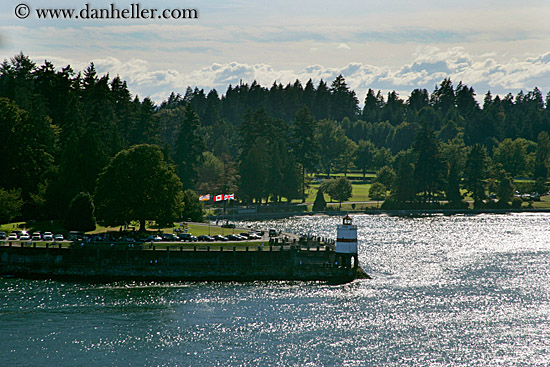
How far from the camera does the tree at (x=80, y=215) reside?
100 m

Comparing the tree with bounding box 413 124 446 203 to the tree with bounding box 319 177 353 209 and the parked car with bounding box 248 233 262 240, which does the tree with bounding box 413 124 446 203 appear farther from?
the parked car with bounding box 248 233 262 240

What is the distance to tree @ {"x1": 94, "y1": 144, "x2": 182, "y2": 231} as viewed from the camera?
318 feet

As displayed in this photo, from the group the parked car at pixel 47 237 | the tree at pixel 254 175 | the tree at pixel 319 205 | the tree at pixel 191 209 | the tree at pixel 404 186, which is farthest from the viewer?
the tree at pixel 404 186

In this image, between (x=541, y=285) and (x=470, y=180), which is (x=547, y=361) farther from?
(x=470, y=180)

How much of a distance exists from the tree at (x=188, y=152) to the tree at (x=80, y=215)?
6058 centimetres

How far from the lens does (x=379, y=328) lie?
64.8 m

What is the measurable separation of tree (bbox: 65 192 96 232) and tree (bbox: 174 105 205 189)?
60581 mm

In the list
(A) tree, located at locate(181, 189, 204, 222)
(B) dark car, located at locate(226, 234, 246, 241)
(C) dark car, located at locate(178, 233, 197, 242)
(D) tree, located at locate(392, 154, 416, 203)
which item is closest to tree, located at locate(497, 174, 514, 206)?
(D) tree, located at locate(392, 154, 416, 203)

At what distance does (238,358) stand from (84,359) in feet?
39.8

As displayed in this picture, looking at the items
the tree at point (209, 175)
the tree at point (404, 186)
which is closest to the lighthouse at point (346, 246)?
the tree at point (209, 175)

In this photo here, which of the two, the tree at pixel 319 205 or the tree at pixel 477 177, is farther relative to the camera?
the tree at pixel 477 177

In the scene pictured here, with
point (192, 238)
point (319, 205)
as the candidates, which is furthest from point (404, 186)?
point (192, 238)

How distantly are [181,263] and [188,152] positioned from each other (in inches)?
3332

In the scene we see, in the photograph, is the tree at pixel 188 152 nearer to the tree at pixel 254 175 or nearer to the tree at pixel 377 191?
the tree at pixel 254 175
